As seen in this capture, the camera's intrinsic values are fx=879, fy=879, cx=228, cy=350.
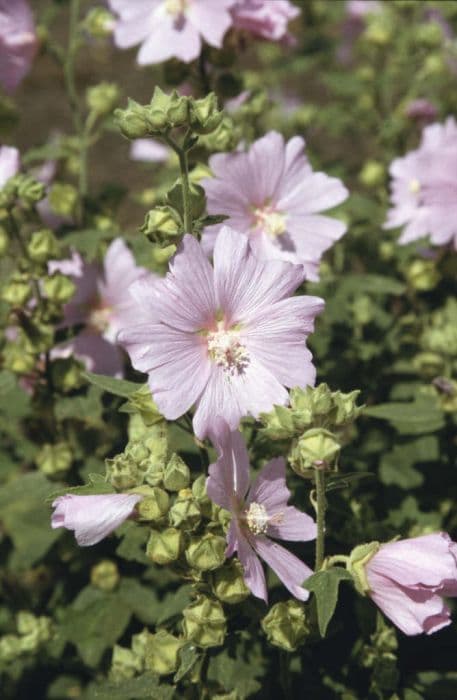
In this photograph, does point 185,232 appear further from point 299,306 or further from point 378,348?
point 378,348

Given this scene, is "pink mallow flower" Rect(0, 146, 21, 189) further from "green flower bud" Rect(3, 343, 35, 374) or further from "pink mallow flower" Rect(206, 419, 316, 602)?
"pink mallow flower" Rect(206, 419, 316, 602)

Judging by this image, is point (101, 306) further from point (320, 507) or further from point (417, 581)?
point (417, 581)

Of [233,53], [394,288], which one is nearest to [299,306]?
[394,288]

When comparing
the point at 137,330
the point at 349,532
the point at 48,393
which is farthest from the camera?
the point at 48,393

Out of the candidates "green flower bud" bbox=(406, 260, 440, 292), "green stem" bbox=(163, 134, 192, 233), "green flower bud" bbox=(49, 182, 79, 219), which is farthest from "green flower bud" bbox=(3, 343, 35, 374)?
"green flower bud" bbox=(406, 260, 440, 292)

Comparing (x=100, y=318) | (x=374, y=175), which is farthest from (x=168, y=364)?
(x=374, y=175)

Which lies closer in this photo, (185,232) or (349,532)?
(185,232)
